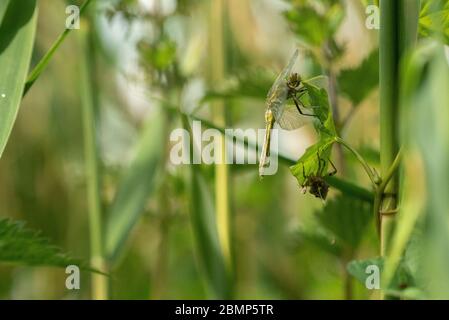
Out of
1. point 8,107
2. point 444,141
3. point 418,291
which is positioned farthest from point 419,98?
point 8,107

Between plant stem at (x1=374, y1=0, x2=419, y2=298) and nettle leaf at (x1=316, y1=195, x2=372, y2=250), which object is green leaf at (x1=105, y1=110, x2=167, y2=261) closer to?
nettle leaf at (x1=316, y1=195, x2=372, y2=250)

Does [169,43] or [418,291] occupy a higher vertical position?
[169,43]

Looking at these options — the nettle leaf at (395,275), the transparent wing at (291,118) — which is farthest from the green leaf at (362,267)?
the transparent wing at (291,118)

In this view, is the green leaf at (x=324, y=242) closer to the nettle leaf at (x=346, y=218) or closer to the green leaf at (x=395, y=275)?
the nettle leaf at (x=346, y=218)

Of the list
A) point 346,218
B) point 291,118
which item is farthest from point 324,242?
point 291,118

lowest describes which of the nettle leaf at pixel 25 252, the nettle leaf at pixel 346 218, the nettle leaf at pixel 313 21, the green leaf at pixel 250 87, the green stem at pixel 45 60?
the nettle leaf at pixel 25 252

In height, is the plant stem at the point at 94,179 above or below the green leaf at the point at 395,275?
above
